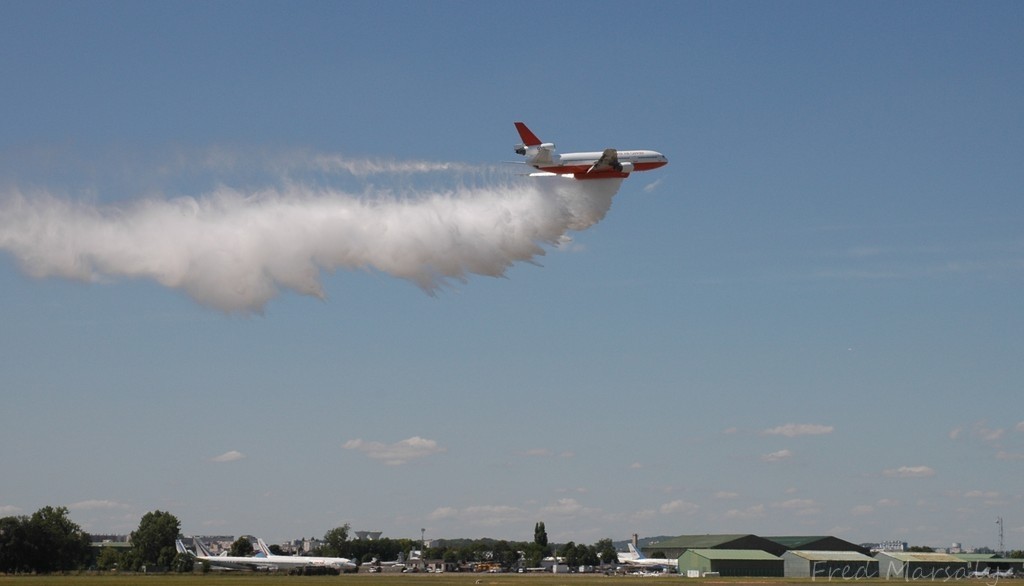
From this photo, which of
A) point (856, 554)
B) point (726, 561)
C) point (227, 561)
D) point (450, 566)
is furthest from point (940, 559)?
point (227, 561)

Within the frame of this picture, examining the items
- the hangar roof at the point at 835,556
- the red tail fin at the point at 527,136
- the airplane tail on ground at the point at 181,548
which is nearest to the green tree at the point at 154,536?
the airplane tail on ground at the point at 181,548

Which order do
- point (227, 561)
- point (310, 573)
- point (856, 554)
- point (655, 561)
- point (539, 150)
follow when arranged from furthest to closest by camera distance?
1. point (655, 561)
2. point (856, 554)
3. point (227, 561)
4. point (310, 573)
5. point (539, 150)

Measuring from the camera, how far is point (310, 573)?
5064 inches

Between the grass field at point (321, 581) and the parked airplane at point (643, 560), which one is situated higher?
the parked airplane at point (643, 560)

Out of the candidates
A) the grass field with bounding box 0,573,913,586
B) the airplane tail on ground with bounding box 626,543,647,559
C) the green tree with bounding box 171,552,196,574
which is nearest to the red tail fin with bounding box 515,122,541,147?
the grass field with bounding box 0,573,913,586

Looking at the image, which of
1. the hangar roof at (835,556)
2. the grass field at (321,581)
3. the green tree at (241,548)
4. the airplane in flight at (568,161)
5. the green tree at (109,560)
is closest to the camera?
the airplane in flight at (568,161)

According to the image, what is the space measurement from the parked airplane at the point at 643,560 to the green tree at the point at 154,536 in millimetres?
72411

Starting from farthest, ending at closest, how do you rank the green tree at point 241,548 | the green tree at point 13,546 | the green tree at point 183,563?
the green tree at point 241,548 → the green tree at point 183,563 → the green tree at point 13,546

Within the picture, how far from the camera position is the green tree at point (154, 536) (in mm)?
173125

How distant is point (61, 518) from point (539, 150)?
89616 millimetres

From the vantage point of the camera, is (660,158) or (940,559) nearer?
(660,158)

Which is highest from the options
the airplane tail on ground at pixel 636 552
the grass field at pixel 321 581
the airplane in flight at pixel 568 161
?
the airplane in flight at pixel 568 161

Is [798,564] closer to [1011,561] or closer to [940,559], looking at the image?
[940,559]

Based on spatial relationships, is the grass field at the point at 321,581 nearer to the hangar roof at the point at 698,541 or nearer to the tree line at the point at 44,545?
the tree line at the point at 44,545
